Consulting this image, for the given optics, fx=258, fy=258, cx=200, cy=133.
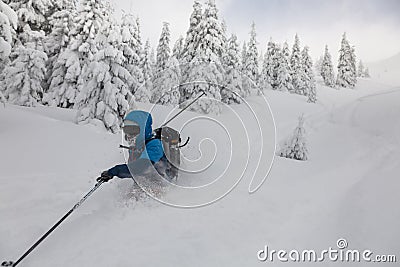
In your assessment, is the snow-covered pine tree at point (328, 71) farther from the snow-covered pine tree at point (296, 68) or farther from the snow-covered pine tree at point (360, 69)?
the snow-covered pine tree at point (360, 69)

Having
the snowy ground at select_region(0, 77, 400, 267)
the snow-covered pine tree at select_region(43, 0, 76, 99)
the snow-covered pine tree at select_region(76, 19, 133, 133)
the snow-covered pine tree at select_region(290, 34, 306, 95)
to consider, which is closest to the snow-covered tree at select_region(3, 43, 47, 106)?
the snow-covered pine tree at select_region(43, 0, 76, 99)

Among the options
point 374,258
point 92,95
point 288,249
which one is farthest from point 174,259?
point 92,95

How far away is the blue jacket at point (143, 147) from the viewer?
5.10 metres

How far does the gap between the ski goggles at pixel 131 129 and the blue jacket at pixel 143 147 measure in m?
0.07

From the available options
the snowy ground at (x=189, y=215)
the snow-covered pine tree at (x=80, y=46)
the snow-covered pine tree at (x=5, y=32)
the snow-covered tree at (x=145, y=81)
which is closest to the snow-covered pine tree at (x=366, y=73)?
the snow-covered tree at (x=145, y=81)

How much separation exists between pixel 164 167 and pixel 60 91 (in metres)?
20.8

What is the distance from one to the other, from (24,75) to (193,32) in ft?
47.2

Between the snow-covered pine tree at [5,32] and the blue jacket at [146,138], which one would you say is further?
the snow-covered pine tree at [5,32]

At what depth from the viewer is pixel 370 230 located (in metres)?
4.63

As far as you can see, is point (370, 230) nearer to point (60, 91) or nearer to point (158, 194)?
point (158, 194)

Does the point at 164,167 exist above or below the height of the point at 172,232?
above

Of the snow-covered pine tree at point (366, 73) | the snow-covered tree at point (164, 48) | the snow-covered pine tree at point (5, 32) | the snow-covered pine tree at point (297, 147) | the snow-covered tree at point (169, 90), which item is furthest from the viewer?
the snow-covered pine tree at point (366, 73)

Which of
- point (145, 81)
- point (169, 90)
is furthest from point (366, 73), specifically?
point (169, 90)

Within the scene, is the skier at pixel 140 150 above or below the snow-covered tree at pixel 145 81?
below
